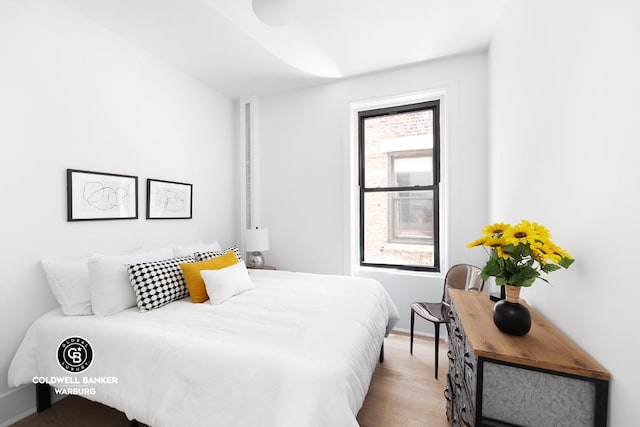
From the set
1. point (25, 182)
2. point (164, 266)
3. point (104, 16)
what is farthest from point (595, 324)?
point (104, 16)

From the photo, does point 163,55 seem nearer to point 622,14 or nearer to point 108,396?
point 108,396

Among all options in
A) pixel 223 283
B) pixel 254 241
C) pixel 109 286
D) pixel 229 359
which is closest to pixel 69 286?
pixel 109 286

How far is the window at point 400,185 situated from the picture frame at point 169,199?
2.05 m

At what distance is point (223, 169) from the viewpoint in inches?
138

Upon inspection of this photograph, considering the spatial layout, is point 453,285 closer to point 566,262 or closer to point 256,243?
point 566,262

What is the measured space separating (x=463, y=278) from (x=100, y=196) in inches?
128

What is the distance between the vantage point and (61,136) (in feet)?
6.33

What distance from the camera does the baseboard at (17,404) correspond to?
1.66m

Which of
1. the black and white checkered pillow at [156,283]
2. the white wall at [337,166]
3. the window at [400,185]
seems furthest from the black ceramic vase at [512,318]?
the black and white checkered pillow at [156,283]

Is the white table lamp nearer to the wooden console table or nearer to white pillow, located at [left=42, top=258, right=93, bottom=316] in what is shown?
white pillow, located at [left=42, top=258, right=93, bottom=316]

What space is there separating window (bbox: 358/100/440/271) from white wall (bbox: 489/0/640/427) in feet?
4.35

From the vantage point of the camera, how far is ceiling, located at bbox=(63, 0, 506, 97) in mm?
2035

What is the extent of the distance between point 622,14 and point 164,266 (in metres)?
2.71

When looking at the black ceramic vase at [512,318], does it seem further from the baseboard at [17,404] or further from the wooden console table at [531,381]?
the baseboard at [17,404]
